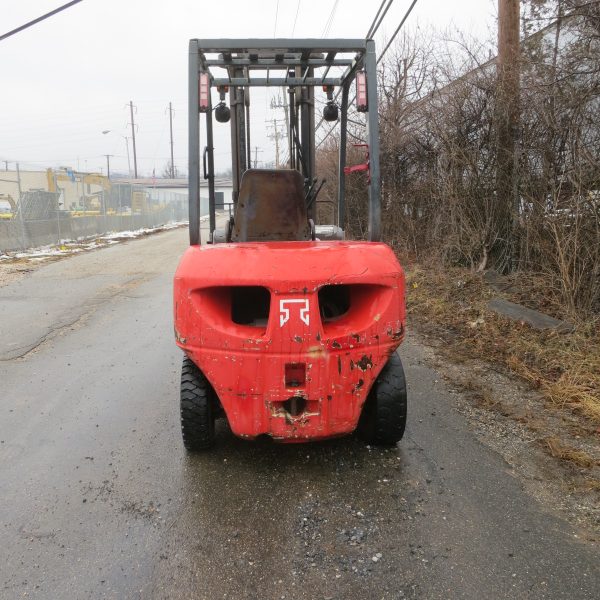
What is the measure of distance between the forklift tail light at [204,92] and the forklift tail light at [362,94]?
1.00 metres

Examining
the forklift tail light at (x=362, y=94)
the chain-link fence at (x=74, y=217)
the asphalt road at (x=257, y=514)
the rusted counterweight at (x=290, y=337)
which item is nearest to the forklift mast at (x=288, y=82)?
the forklift tail light at (x=362, y=94)

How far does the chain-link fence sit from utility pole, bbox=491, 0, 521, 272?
541 inches

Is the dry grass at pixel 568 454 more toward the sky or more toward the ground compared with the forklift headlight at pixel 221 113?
more toward the ground

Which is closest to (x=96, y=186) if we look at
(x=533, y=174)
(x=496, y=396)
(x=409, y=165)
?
(x=409, y=165)

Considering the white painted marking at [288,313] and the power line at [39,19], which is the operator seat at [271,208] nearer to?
the white painted marking at [288,313]

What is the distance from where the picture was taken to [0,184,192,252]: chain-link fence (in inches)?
601

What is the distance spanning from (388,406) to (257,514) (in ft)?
3.34

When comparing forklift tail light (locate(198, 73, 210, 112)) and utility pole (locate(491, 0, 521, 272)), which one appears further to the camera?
utility pole (locate(491, 0, 521, 272))

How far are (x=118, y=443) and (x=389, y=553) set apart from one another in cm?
204

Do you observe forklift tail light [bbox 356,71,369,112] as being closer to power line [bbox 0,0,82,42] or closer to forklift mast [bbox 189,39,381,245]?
forklift mast [bbox 189,39,381,245]

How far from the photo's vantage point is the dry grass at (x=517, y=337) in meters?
4.02

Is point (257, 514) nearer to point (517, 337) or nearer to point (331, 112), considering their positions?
point (331, 112)

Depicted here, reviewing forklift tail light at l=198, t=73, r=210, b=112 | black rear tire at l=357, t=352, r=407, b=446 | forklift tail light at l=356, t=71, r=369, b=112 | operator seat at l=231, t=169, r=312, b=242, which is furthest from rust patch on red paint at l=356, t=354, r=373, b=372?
forklift tail light at l=198, t=73, r=210, b=112

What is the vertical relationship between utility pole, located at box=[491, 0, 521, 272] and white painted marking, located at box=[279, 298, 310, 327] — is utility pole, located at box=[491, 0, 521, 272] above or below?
above
